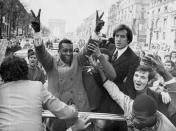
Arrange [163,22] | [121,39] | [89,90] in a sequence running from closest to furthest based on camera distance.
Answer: [89,90] → [121,39] → [163,22]

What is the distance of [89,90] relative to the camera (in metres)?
3.66

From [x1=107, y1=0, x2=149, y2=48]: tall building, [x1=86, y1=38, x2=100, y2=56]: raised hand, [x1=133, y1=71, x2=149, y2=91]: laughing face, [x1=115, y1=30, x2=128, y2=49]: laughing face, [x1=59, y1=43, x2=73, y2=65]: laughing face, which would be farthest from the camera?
[x1=107, y1=0, x2=149, y2=48]: tall building

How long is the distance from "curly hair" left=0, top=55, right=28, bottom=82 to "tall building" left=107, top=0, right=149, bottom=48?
234 feet

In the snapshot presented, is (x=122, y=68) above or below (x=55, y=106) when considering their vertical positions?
above

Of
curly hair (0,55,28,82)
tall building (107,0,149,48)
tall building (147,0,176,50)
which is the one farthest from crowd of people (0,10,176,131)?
tall building (107,0,149,48)

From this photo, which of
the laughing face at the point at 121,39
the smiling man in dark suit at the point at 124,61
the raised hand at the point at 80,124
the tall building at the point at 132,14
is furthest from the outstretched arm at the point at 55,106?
the tall building at the point at 132,14

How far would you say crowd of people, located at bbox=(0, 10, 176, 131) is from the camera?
2398mm

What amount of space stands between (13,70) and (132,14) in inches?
3595

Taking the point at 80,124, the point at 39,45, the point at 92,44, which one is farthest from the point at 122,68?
the point at 80,124

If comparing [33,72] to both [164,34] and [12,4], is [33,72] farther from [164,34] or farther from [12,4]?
[164,34]

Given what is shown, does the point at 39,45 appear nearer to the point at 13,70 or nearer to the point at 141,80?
the point at 13,70

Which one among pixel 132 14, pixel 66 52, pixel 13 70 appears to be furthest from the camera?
pixel 132 14

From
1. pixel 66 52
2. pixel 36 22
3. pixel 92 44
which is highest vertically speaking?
pixel 36 22

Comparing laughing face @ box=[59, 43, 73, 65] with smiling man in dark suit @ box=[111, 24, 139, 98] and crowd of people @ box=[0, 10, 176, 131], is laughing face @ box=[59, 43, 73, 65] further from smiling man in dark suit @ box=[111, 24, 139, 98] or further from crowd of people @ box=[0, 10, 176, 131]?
smiling man in dark suit @ box=[111, 24, 139, 98]
